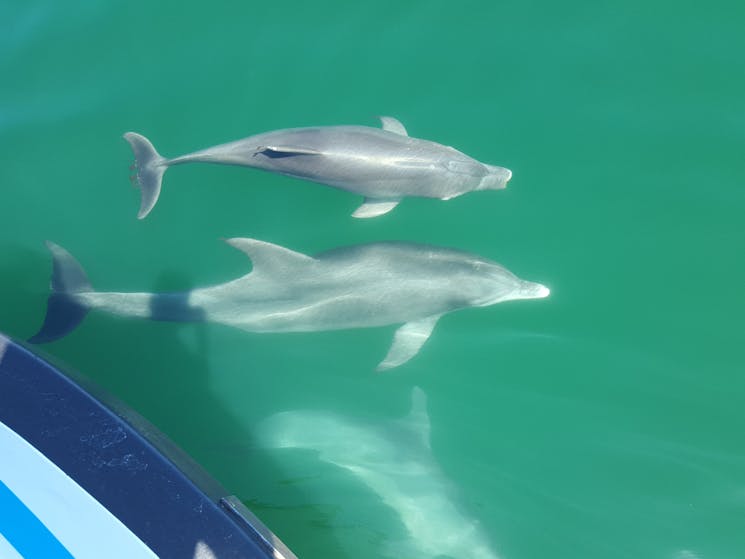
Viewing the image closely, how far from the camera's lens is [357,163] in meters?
7.84

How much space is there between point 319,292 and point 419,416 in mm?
2072

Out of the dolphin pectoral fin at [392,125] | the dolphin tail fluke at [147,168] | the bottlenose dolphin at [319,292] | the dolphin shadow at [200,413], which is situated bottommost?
the dolphin shadow at [200,413]

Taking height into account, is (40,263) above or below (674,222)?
below

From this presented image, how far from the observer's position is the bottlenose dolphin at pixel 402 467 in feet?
24.6

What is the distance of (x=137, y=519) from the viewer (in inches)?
189

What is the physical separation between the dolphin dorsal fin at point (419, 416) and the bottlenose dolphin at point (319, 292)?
0.65 metres

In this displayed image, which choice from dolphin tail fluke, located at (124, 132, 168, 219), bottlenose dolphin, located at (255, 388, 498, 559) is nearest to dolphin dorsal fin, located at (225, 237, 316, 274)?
dolphin tail fluke, located at (124, 132, 168, 219)

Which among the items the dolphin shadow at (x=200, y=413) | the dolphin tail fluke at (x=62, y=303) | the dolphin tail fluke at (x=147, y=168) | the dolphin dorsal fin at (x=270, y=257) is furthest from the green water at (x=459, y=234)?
the dolphin dorsal fin at (x=270, y=257)

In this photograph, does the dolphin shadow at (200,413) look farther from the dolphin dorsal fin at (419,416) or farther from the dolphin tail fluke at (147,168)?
the dolphin dorsal fin at (419,416)

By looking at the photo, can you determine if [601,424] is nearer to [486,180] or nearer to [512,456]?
[512,456]

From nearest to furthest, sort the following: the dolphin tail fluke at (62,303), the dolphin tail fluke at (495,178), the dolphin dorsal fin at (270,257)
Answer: the dolphin dorsal fin at (270,257), the dolphin tail fluke at (62,303), the dolphin tail fluke at (495,178)

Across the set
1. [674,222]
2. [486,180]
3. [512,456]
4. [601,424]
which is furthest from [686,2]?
[512,456]

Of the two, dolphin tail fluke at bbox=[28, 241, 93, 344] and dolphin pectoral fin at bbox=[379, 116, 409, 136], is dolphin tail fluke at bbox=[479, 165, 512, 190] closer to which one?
dolphin pectoral fin at bbox=[379, 116, 409, 136]

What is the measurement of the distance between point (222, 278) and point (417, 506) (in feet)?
12.8
